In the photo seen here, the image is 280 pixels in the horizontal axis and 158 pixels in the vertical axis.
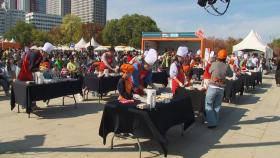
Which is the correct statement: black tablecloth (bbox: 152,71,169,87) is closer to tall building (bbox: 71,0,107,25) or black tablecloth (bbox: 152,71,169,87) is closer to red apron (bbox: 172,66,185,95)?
red apron (bbox: 172,66,185,95)

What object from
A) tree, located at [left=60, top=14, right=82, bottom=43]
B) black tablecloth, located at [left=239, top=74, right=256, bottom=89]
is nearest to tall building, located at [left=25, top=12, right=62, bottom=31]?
tree, located at [left=60, top=14, right=82, bottom=43]

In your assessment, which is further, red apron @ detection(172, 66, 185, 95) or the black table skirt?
the black table skirt

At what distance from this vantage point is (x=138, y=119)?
535cm

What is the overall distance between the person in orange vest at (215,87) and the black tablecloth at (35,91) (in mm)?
3672

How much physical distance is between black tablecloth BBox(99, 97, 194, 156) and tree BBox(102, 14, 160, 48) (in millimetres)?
61051

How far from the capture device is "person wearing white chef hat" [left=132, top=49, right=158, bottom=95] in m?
6.75

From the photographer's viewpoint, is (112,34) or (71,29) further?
(71,29)

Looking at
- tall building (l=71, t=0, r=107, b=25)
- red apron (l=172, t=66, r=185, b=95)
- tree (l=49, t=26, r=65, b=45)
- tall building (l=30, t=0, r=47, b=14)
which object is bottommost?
red apron (l=172, t=66, r=185, b=95)

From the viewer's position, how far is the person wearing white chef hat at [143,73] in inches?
266

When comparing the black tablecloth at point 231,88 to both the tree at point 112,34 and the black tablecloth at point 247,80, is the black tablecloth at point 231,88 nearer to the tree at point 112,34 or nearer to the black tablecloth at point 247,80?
the black tablecloth at point 247,80

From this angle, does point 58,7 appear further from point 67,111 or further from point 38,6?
point 67,111

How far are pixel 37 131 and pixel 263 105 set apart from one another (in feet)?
24.5

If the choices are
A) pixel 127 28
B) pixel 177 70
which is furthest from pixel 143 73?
pixel 127 28

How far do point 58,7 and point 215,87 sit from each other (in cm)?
15463
